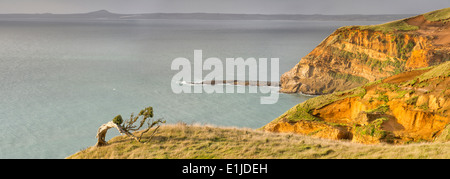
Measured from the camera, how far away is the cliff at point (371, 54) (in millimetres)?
53709

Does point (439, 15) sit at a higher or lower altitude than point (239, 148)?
higher

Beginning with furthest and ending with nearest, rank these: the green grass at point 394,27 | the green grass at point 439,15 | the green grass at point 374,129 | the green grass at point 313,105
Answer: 1. the green grass at point 394,27
2. the green grass at point 439,15
3. the green grass at point 313,105
4. the green grass at point 374,129

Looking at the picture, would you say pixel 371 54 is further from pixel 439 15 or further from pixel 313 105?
pixel 313 105

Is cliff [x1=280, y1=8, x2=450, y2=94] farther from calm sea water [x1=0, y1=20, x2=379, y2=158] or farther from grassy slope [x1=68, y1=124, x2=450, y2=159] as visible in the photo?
grassy slope [x1=68, y1=124, x2=450, y2=159]

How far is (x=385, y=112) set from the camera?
23.5 meters

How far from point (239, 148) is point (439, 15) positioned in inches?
2166

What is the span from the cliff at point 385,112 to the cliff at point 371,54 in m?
31.0

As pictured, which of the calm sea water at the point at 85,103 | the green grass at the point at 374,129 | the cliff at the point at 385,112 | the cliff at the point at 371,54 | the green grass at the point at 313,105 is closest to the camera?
the cliff at the point at 385,112

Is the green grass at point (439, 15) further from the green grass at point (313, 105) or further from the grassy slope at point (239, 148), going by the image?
the grassy slope at point (239, 148)

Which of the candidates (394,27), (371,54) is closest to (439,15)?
(394,27)

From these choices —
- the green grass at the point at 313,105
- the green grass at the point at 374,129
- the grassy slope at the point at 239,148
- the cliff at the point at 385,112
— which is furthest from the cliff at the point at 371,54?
the grassy slope at the point at 239,148

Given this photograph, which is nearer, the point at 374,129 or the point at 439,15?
the point at 374,129

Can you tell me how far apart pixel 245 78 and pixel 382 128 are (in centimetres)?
5254

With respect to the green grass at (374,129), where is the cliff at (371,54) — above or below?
above
